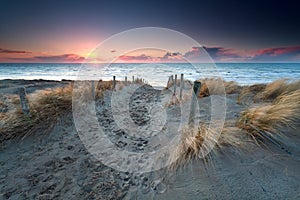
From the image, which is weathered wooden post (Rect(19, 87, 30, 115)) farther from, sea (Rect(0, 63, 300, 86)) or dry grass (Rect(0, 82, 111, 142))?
sea (Rect(0, 63, 300, 86))

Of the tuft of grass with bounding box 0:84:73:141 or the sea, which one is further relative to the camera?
the sea

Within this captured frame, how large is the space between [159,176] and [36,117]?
4181mm

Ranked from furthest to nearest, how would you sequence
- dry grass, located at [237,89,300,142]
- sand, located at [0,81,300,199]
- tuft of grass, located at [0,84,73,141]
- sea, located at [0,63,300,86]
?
sea, located at [0,63,300,86]
tuft of grass, located at [0,84,73,141]
dry grass, located at [237,89,300,142]
sand, located at [0,81,300,199]

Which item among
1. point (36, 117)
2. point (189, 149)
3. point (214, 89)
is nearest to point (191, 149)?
point (189, 149)

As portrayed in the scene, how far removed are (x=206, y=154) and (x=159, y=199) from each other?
1.19 m

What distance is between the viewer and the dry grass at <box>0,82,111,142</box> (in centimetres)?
433

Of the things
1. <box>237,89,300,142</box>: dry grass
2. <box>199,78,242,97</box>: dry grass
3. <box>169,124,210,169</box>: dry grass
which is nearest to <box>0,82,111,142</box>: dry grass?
<box>169,124,210,169</box>: dry grass

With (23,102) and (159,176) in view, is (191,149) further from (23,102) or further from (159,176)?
(23,102)

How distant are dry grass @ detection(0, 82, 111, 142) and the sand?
0.42m

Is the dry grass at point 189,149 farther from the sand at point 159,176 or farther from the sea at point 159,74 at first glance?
the sea at point 159,74

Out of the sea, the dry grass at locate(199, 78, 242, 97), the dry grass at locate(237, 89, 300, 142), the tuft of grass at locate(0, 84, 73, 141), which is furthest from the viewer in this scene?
the sea

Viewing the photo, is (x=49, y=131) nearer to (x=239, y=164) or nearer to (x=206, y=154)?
(x=206, y=154)

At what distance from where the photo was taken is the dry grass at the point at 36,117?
4.33 metres

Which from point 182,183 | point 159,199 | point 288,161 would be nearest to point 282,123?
point 288,161
